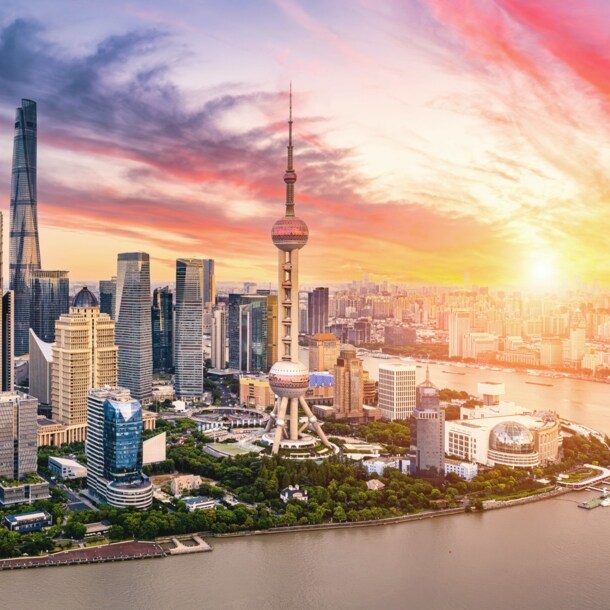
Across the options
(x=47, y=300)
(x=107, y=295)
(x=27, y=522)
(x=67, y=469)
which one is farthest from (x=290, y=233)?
(x=47, y=300)

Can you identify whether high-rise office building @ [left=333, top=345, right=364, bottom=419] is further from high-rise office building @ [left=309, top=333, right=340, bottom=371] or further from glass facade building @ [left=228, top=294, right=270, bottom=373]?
glass facade building @ [left=228, top=294, right=270, bottom=373]

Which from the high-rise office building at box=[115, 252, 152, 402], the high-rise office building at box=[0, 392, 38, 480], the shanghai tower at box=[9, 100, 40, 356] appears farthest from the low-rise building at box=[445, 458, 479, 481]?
the shanghai tower at box=[9, 100, 40, 356]

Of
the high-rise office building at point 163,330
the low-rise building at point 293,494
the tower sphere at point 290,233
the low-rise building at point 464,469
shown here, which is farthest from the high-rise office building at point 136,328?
the low-rise building at point 464,469

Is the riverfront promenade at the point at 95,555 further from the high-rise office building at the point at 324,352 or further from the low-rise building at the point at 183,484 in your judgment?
the high-rise office building at the point at 324,352

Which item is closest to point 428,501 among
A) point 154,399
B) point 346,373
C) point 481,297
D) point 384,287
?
point 346,373

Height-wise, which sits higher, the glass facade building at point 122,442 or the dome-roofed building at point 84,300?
the dome-roofed building at point 84,300

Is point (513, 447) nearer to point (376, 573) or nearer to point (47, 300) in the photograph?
point (376, 573)
